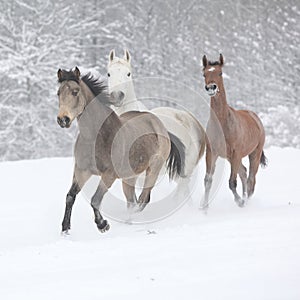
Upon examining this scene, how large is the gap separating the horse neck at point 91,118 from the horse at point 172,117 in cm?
188

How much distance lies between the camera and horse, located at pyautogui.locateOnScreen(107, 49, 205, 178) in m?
7.70

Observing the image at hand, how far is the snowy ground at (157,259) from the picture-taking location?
3.19 m

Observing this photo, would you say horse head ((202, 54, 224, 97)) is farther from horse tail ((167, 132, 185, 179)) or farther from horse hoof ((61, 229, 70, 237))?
horse hoof ((61, 229, 70, 237))

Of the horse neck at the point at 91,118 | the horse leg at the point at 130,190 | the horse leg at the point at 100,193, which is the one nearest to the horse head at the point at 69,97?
the horse neck at the point at 91,118

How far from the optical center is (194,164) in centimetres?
802

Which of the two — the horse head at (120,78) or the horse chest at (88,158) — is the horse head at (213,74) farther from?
the horse chest at (88,158)

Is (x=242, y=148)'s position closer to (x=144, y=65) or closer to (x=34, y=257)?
(x=34, y=257)

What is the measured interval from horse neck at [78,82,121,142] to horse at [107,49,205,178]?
73.9 inches

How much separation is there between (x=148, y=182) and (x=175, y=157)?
0.85 metres

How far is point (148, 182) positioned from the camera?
6.69 m

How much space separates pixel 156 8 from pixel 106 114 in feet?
73.9

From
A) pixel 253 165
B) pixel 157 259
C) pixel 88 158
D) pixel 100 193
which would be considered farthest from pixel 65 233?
pixel 253 165

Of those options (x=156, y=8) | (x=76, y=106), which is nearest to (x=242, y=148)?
(x=76, y=106)

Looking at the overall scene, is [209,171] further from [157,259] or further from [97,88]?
[157,259]
